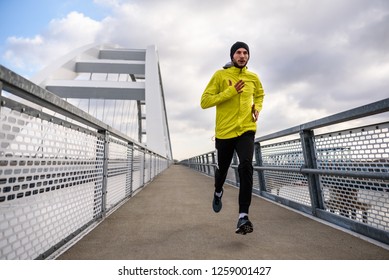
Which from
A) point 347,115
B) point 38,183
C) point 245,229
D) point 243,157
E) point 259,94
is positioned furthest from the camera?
point 259,94

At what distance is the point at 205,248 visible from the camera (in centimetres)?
174

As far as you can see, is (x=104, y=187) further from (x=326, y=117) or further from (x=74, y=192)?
(x=326, y=117)

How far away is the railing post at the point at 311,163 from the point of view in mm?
2701

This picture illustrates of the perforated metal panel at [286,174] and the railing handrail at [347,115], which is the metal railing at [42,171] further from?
the perforated metal panel at [286,174]

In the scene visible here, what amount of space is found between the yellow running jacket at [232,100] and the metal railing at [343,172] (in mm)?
737

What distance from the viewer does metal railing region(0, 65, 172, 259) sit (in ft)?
3.96

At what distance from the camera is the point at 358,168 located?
2.13 meters

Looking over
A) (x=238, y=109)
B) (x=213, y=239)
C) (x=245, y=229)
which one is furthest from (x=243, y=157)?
(x=213, y=239)

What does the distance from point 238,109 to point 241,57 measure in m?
0.48

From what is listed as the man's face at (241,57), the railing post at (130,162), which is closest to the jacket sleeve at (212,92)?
the man's face at (241,57)

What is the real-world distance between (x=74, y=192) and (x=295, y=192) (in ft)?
8.34

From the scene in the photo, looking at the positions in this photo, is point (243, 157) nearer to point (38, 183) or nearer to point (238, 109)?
point (238, 109)

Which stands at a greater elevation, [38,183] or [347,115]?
[347,115]

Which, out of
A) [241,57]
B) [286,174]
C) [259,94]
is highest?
[241,57]
